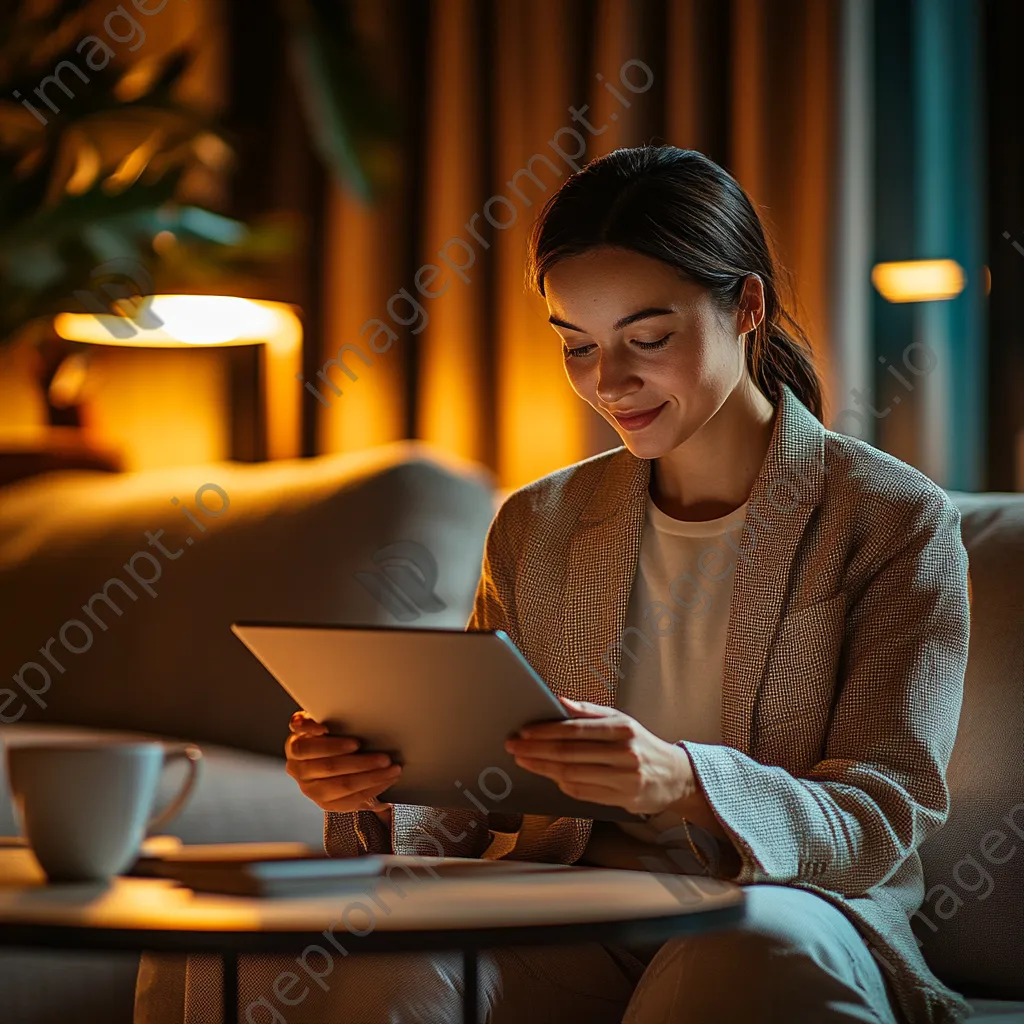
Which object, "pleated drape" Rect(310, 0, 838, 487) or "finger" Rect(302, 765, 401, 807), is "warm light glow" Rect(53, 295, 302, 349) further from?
"finger" Rect(302, 765, 401, 807)

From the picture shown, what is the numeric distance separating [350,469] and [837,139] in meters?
1.00

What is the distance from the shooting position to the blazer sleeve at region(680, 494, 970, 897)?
99 centimetres

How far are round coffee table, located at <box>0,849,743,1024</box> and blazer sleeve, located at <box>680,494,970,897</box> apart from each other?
108 mm

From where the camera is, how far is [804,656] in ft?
3.81

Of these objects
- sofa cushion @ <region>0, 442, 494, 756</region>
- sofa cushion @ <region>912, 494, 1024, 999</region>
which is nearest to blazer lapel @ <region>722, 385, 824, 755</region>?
sofa cushion @ <region>912, 494, 1024, 999</region>

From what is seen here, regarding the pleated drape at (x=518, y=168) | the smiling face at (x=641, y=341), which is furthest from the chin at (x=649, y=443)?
the pleated drape at (x=518, y=168)

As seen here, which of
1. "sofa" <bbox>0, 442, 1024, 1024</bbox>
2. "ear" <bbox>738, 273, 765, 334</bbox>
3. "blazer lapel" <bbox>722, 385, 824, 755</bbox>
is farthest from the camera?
"sofa" <bbox>0, 442, 1024, 1024</bbox>

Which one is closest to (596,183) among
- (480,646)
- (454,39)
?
(480,646)

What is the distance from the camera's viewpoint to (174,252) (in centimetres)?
253

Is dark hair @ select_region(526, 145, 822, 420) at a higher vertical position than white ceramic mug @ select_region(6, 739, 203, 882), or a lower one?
higher

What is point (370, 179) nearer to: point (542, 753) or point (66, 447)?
point (542, 753)

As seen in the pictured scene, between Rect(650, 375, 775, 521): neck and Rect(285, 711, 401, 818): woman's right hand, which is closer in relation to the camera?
Rect(285, 711, 401, 818): woman's right hand

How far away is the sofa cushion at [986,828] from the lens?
122 centimetres

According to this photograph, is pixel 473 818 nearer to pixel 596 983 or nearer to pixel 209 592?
pixel 596 983
